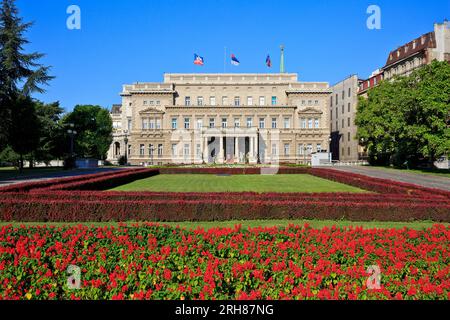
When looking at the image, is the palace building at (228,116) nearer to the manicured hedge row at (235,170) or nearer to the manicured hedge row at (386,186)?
the manicured hedge row at (235,170)

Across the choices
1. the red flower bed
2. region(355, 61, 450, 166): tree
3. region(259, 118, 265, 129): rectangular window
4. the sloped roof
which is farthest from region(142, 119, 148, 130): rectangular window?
the red flower bed

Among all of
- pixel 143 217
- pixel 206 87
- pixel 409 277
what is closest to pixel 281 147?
pixel 206 87

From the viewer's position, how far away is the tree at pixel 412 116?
40.6 meters

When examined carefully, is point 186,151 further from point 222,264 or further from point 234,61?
point 222,264

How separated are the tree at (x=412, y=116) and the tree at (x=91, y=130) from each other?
55459 mm

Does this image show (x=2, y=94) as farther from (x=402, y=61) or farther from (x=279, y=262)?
(x=402, y=61)

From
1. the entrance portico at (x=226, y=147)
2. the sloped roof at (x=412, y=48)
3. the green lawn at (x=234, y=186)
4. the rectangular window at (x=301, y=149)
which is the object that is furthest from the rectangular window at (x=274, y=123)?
the green lawn at (x=234, y=186)

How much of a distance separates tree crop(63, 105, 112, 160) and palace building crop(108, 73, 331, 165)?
6419 millimetres

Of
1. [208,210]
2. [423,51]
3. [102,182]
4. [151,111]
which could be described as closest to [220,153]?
[151,111]

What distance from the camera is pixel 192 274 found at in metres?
5.76

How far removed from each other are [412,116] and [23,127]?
2033 inches

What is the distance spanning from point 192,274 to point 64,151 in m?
67.9

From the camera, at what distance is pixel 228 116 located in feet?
253

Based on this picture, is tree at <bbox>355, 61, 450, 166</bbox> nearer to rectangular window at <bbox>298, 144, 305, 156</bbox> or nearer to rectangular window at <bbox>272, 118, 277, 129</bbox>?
rectangular window at <bbox>298, 144, 305, 156</bbox>
